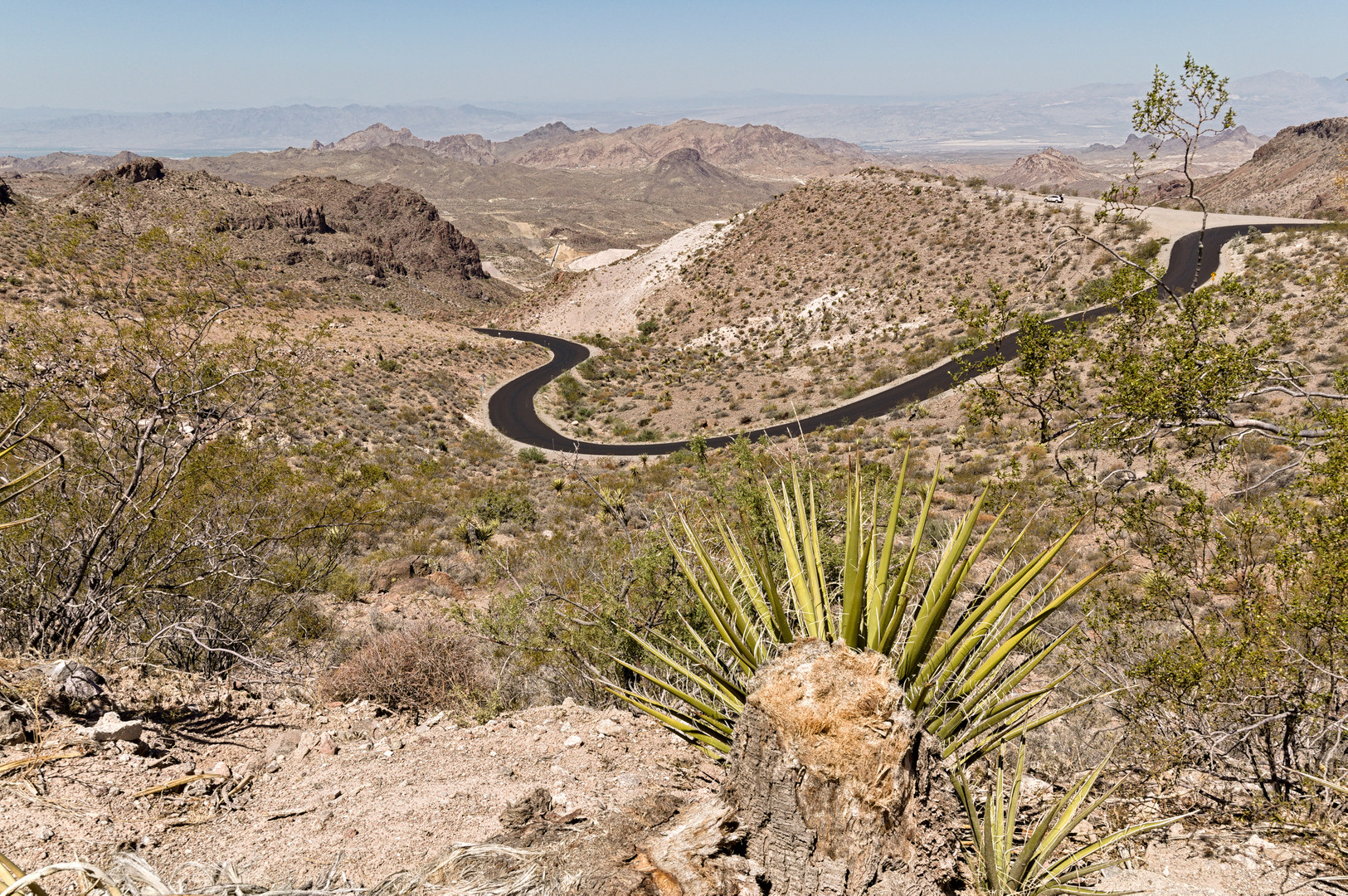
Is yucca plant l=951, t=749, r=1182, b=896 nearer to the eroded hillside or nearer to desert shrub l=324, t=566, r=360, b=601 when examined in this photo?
desert shrub l=324, t=566, r=360, b=601

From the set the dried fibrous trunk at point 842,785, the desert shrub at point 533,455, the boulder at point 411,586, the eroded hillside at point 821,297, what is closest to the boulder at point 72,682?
the dried fibrous trunk at point 842,785

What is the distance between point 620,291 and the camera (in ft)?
185

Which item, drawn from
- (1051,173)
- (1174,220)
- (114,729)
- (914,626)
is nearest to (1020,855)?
(914,626)

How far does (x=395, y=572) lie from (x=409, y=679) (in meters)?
7.04

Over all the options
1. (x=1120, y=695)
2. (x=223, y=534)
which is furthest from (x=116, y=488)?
(x=1120, y=695)

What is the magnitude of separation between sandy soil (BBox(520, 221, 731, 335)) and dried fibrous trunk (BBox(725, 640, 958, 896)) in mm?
50266

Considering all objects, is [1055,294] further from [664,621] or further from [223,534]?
[223,534]

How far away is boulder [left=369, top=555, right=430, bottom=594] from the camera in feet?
38.7

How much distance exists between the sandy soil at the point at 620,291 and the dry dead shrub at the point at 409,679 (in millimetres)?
46938

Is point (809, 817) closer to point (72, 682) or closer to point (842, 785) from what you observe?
point (842, 785)

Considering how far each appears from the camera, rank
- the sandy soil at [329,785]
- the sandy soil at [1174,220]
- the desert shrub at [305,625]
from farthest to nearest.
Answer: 1. the sandy soil at [1174,220]
2. the desert shrub at [305,625]
3. the sandy soil at [329,785]

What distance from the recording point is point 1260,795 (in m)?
4.00

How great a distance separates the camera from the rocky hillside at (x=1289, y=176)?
62719 millimetres

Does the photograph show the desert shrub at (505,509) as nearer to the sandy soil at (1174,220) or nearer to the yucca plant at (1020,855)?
the yucca plant at (1020,855)
